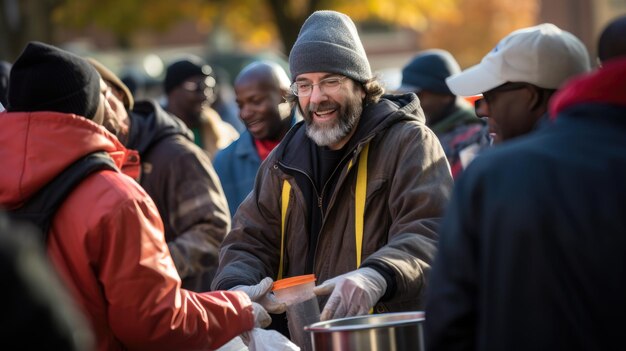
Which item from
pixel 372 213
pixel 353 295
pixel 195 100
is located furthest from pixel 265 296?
pixel 195 100

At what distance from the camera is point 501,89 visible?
5352 mm

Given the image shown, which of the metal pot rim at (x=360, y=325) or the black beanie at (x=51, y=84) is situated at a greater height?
the black beanie at (x=51, y=84)

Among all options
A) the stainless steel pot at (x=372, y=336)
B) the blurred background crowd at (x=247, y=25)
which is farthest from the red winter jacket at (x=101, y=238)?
the blurred background crowd at (x=247, y=25)

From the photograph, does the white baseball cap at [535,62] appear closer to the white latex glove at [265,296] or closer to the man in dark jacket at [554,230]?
the white latex glove at [265,296]

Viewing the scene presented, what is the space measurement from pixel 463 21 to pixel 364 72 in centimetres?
3434

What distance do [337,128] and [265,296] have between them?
0.92 meters

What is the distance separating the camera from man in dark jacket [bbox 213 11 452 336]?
527 cm

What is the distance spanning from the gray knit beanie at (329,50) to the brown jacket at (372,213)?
8.8 inches

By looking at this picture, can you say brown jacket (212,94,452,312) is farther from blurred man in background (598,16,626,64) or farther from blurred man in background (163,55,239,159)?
blurred man in background (163,55,239,159)

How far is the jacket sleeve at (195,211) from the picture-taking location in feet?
24.0

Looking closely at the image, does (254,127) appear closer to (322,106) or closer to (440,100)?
(440,100)

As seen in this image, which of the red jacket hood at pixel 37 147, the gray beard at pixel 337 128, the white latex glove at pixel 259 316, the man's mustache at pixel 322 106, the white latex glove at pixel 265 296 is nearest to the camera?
the red jacket hood at pixel 37 147

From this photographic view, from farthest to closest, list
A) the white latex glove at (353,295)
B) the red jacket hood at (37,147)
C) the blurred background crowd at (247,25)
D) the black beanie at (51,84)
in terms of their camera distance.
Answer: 1. the blurred background crowd at (247,25)
2. the white latex glove at (353,295)
3. the black beanie at (51,84)
4. the red jacket hood at (37,147)

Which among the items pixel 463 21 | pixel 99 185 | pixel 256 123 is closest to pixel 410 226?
pixel 99 185
